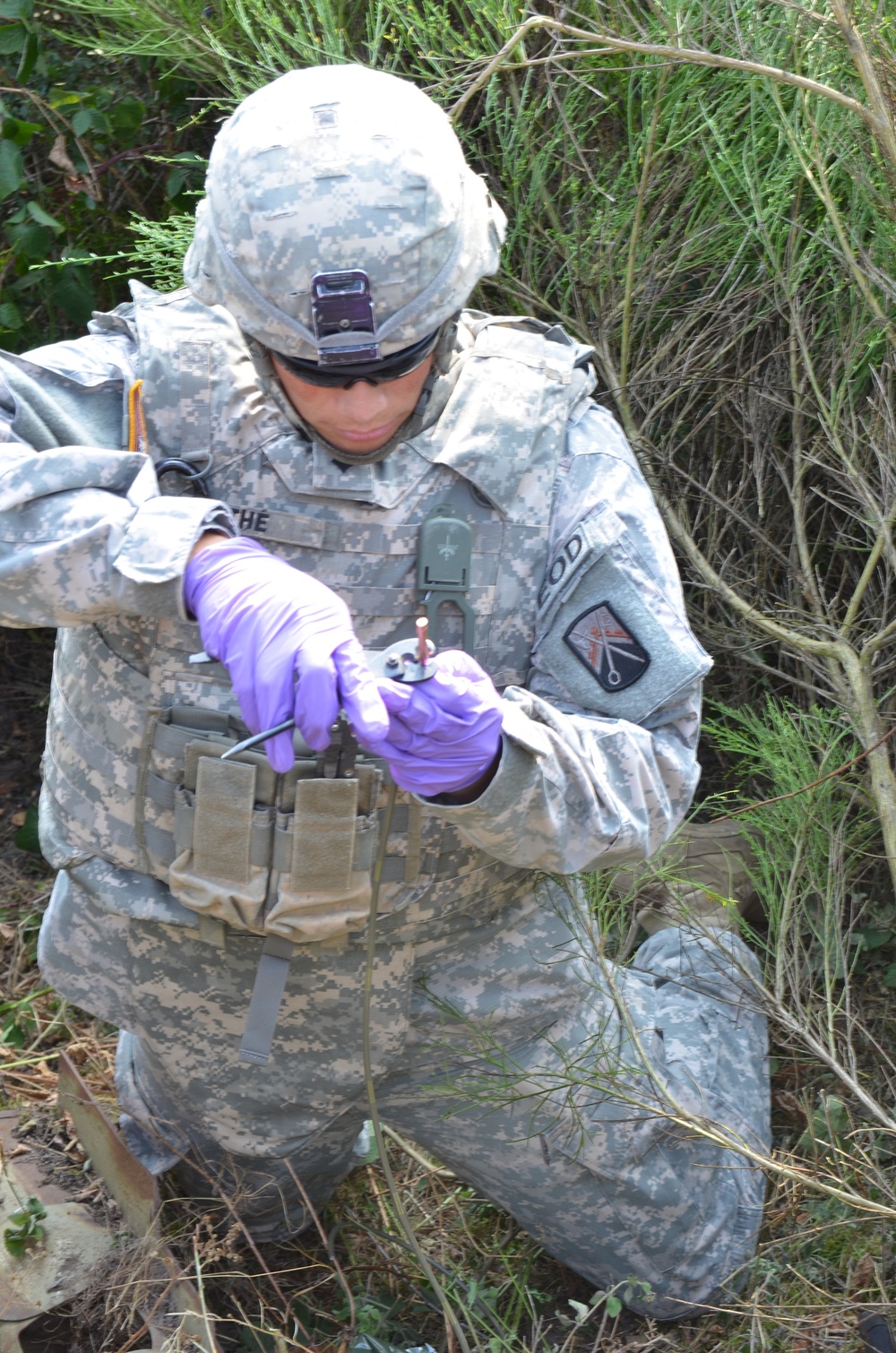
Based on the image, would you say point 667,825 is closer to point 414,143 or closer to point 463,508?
point 463,508

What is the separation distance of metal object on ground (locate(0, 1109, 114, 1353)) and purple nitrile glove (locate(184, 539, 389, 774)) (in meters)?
1.23

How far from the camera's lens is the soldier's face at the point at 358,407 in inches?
74.4

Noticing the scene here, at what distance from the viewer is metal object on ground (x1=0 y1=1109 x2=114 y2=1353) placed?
2.30 meters

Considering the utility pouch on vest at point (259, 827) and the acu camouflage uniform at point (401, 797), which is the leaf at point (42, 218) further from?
the utility pouch on vest at point (259, 827)

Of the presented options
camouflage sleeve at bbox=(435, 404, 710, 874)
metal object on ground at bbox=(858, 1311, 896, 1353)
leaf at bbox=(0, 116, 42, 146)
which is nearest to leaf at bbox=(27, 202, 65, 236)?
leaf at bbox=(0, 116, 42, 146)

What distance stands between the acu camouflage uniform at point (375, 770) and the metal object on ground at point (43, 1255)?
22 cm

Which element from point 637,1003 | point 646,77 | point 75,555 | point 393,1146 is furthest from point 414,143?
point 393,1146

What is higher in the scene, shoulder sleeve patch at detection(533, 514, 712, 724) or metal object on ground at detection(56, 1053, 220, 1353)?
shoulder sleeve patch at detection(533, 514, 712, 724)

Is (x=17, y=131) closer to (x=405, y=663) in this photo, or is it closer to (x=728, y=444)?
(x=728, y=444)

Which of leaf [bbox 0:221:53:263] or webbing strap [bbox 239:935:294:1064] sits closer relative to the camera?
webbing strap [bbox 239:935:294:1064]

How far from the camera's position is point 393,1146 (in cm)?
295

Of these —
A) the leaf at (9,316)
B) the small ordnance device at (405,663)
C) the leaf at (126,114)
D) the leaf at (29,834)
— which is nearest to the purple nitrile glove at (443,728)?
the small ordnance device at (405,663)

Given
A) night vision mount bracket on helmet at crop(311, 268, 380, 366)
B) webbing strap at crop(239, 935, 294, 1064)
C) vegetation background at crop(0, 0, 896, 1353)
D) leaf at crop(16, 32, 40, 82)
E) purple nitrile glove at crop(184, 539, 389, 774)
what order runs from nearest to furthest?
purple nitrile glove at crop(184, 539, 389, 774) < night vision mount bracket on helmet at crop(311, 268, 380, 366) < webbing strap at crop(239, 935, 294, 1064) < vegetation background at crop(0, 0, 896, 1353) < leaf at crop(16, 32, 40, 82)

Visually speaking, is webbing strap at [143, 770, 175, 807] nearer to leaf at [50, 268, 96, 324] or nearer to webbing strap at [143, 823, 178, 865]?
webbing strap at [143, 823, 178, 865]
